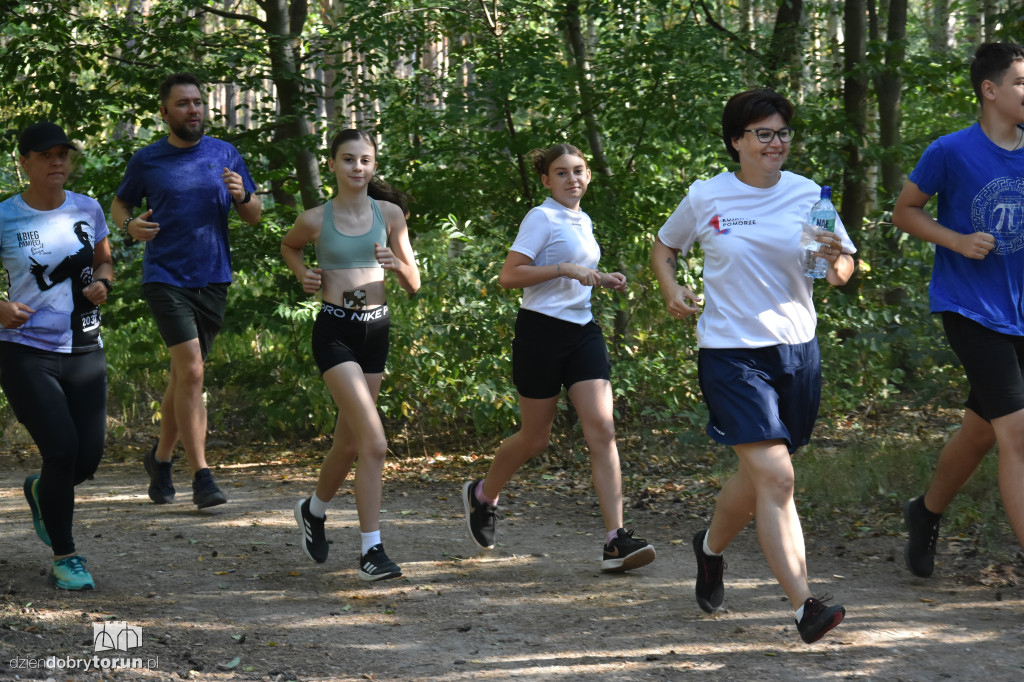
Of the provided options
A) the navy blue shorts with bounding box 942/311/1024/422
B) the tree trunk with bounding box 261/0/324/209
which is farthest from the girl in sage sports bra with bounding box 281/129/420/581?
the tree trunk with bounding box 261/0/324/209

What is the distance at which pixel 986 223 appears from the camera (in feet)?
14.5

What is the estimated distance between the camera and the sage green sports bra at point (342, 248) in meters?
5.21

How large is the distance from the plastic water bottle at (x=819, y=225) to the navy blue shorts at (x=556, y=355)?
1.45 m

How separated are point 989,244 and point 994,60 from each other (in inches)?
31.9

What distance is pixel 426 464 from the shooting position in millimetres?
8703

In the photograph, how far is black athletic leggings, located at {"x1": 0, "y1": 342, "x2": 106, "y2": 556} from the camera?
470 centimetres

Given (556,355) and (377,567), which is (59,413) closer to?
(377,567)

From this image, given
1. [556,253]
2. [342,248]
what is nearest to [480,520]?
[556,253]

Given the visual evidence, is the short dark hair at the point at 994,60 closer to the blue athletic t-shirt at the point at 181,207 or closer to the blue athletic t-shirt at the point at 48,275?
the blue athletic t-shirt at the point at 48,275

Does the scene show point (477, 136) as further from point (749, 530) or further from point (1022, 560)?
point (1022, 560)

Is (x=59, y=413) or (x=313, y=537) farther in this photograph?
(x=313, y=537)

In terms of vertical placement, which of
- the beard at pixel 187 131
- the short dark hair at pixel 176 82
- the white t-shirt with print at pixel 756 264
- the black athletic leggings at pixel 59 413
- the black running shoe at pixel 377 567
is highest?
the short dark hair at pixel 176 82

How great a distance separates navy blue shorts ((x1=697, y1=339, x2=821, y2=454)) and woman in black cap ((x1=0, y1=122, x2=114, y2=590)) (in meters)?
2.82

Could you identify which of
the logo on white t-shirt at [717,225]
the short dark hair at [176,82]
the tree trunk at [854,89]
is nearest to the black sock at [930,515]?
the logo on white t-shirt at [717,225]
